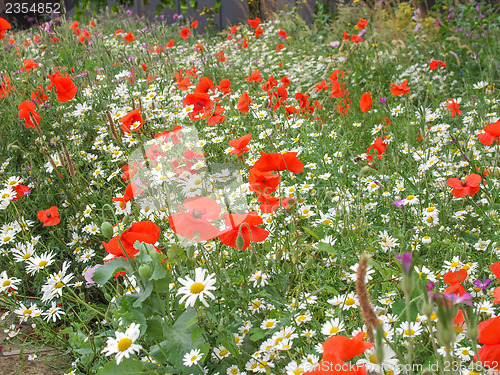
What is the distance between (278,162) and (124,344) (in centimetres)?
79

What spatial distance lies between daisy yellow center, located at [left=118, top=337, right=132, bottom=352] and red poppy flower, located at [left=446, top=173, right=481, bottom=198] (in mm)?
1300

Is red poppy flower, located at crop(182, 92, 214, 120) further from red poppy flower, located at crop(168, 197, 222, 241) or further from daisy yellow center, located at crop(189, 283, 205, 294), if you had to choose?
daisy yellow center, located at crop(189, 283, 205, 294)

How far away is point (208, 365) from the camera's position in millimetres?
1403

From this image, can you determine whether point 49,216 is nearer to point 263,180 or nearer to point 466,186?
point 263,180

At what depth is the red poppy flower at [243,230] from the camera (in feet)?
4.46

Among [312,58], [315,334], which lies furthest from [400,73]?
[315,334]

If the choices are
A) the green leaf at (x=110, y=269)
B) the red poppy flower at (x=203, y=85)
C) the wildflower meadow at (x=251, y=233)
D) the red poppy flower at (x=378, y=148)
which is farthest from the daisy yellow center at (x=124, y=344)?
the red poppy flower at (x=203, y=85)

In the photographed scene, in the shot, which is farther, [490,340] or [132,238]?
[132,238]

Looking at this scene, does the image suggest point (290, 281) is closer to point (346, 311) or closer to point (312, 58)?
point (346, 311)

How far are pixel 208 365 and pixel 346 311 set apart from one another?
0.49 m

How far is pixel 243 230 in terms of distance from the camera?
140cm

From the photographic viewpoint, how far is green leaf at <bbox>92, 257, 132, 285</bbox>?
1274 mm

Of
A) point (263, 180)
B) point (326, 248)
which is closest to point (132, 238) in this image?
point (263, 180)

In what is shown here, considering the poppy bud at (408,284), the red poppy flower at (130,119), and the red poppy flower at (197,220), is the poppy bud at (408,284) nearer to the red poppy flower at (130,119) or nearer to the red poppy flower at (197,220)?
the red poppy flower at (197,220)
